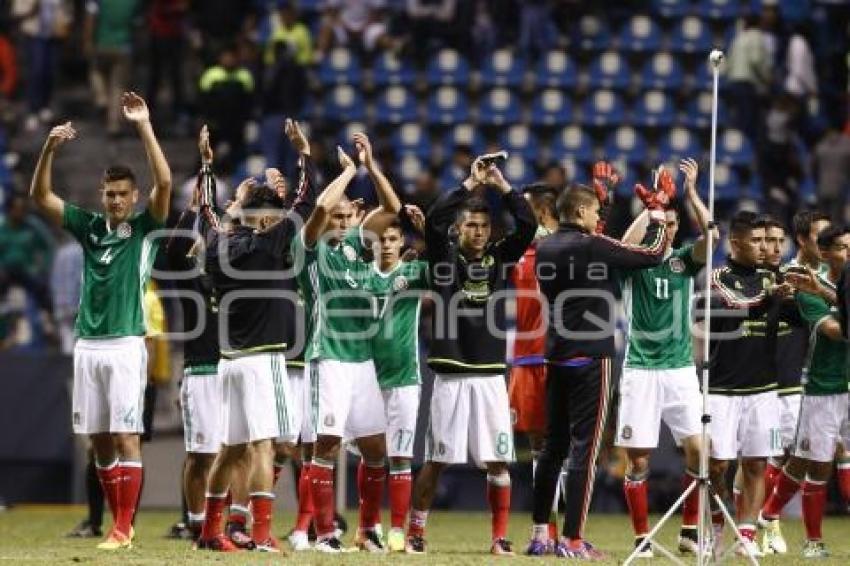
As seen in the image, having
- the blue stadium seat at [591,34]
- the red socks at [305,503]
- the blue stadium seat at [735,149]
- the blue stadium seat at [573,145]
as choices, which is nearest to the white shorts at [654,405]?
the red socks at [305,503]

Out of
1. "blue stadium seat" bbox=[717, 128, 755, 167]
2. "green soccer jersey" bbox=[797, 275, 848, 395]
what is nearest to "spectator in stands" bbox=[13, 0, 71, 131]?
"blue stadium seat" bbox=[717, 128, 755, 167]

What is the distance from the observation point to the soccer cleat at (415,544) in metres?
15.0

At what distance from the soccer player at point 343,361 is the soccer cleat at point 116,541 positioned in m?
1.37

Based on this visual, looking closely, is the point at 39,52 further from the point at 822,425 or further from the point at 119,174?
the point at 822,425

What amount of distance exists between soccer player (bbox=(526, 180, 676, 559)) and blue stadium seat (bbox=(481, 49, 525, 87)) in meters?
12.3

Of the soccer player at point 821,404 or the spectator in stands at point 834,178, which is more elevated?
the spectator in stands at point 834,178

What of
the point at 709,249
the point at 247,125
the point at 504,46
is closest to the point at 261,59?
the point at 247,125

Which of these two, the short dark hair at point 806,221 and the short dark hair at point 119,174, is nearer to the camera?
the short dark hair at point 119,174

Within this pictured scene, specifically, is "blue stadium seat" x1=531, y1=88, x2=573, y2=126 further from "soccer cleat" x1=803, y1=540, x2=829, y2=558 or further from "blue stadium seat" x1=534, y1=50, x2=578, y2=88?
"soccer cleat" x1=803, y1=540, x2=829, y2=558

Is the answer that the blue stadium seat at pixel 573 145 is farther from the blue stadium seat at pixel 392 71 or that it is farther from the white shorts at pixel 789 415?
the white shorts at pixel 789 415

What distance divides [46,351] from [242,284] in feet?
28.0

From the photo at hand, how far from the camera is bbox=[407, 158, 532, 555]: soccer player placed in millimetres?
14906

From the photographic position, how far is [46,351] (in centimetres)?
2247

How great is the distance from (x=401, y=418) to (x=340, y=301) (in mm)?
1008
